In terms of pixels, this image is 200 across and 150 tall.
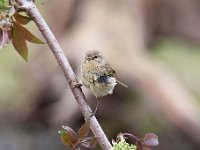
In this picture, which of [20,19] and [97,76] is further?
[97,76]

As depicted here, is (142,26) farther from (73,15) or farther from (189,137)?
(189,137)

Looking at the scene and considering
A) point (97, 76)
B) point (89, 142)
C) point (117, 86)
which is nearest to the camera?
point (89, 142)

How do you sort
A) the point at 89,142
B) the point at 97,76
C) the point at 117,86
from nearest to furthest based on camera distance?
the point at 89,142 → the point at 97,76 → the point at 117,86

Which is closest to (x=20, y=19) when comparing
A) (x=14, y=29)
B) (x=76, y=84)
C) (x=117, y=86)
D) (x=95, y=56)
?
(x=14, y=29)

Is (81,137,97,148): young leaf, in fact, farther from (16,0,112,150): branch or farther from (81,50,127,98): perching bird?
(81,50,127,98): perching bird

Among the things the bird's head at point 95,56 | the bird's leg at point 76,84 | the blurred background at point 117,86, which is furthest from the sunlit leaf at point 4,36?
the blurred background at point 117,86

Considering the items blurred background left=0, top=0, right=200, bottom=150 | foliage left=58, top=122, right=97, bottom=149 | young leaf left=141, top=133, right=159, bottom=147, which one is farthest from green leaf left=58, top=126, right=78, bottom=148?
blurred background left=0, top=0, right=200, bottom=150

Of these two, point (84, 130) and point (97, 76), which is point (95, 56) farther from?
point (84, 130)
